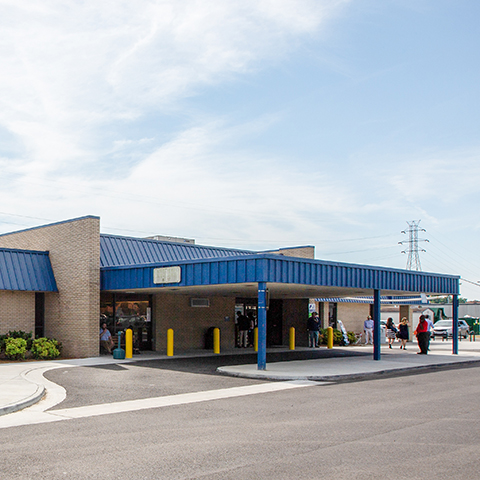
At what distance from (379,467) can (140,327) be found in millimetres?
19323

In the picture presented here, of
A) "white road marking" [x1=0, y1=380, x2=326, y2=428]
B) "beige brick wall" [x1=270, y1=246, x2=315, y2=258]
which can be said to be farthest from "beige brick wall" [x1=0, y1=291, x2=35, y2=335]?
"beige brick wall" [x1=270, y1=246, x2=315, y2=258]

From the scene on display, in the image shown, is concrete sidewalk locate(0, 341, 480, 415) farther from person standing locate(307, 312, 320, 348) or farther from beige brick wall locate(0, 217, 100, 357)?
person standing locate(307, 312, 320, 348)

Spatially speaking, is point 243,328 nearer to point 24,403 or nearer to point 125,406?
point 125,406

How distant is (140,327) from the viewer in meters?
25.4

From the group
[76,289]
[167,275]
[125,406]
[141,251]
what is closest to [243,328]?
[141,251]

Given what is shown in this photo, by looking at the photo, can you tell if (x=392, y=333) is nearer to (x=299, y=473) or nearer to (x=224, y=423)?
(x=224, y=423)

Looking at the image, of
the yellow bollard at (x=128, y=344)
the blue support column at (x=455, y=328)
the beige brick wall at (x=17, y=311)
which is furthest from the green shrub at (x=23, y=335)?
the blue support column at (x=455, y=328)

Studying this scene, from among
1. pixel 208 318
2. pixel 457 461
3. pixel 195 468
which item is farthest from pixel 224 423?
pixel 208 318

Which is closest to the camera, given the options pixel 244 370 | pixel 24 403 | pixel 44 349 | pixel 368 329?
pixel 24 403

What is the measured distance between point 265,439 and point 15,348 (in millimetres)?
14543

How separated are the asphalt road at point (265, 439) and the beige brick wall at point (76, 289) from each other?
8.75 meters

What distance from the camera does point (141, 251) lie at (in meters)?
25.8

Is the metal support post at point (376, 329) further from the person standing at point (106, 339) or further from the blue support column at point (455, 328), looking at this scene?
the person standing at point (106, 339)

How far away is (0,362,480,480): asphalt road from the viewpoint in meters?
6.81
